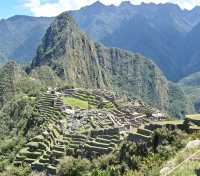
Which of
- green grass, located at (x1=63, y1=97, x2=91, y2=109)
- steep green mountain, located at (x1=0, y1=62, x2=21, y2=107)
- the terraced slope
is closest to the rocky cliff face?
steep green mountain, located at (x1=0, y1=62, x2=21, y2=107)

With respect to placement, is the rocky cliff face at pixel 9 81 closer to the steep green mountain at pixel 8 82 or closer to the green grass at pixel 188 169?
the steep green mountain at pixel 8 82

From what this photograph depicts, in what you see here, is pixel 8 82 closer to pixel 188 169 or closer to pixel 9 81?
pixel 9 81

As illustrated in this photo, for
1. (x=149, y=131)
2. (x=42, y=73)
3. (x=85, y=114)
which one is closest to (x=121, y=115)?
(x=85, y=114)

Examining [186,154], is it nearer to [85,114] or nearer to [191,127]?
[191,127]

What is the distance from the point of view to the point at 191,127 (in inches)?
1250

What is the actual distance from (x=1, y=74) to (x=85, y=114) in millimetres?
99756

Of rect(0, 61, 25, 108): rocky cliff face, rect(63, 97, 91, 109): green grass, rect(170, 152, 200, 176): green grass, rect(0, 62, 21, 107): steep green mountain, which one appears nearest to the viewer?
rect(170, 152, 200, 176): green grass

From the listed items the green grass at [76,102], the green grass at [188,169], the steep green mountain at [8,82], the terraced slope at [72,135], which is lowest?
the green grass at [188,169]

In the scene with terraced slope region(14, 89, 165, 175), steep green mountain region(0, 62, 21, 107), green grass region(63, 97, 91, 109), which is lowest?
terraced slope region(14, 89, 165, 175)

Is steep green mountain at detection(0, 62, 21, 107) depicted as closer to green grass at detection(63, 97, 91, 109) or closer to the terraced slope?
green grass at detection(63, 97, 91, 109)

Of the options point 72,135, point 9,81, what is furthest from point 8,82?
point 72,135

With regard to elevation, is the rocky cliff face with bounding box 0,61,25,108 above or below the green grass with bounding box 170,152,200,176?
above

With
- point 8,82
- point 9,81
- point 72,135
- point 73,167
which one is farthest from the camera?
point 9,81

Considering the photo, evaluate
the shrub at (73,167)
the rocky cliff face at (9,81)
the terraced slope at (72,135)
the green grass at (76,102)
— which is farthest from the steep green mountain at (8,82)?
the shrub at (73,167)
